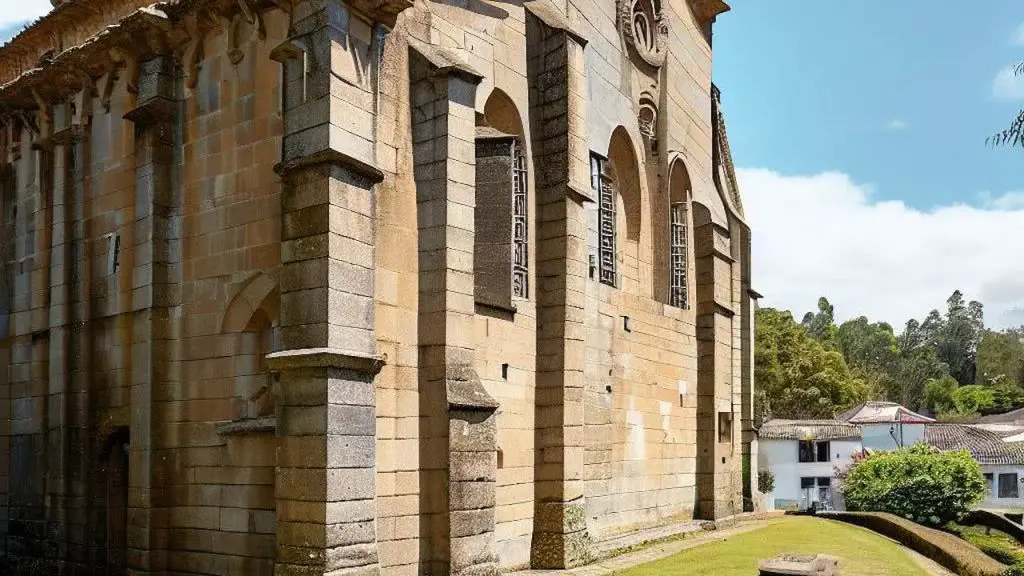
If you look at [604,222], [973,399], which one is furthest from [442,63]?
[973,399]

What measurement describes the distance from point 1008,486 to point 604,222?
120ft

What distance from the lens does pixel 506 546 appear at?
1345 centimetres

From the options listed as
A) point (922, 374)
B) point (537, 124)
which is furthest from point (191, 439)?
point (922, 374)

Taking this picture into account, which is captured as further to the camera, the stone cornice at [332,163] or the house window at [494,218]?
the house window at [494,218]

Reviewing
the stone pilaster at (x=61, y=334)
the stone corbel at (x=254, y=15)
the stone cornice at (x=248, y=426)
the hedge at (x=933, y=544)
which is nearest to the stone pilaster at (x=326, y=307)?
the stone cornice at (x=248, y=426)

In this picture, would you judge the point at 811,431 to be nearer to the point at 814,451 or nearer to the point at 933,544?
the point at 814,451

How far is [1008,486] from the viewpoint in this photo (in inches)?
1772

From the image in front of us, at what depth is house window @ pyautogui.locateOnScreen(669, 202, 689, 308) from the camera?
20656 millimetres

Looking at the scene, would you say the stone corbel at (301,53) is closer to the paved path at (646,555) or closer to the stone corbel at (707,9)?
the paved path at (646,555)

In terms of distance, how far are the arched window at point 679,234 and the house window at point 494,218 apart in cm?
772

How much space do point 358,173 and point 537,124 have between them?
5410 mm

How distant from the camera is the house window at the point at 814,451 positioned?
4478cm

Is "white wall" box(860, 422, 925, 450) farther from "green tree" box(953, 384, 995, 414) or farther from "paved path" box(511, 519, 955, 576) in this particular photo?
"green tree" box(953, 384, 995, 414)

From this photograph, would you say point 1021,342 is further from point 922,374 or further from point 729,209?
point 729,209
